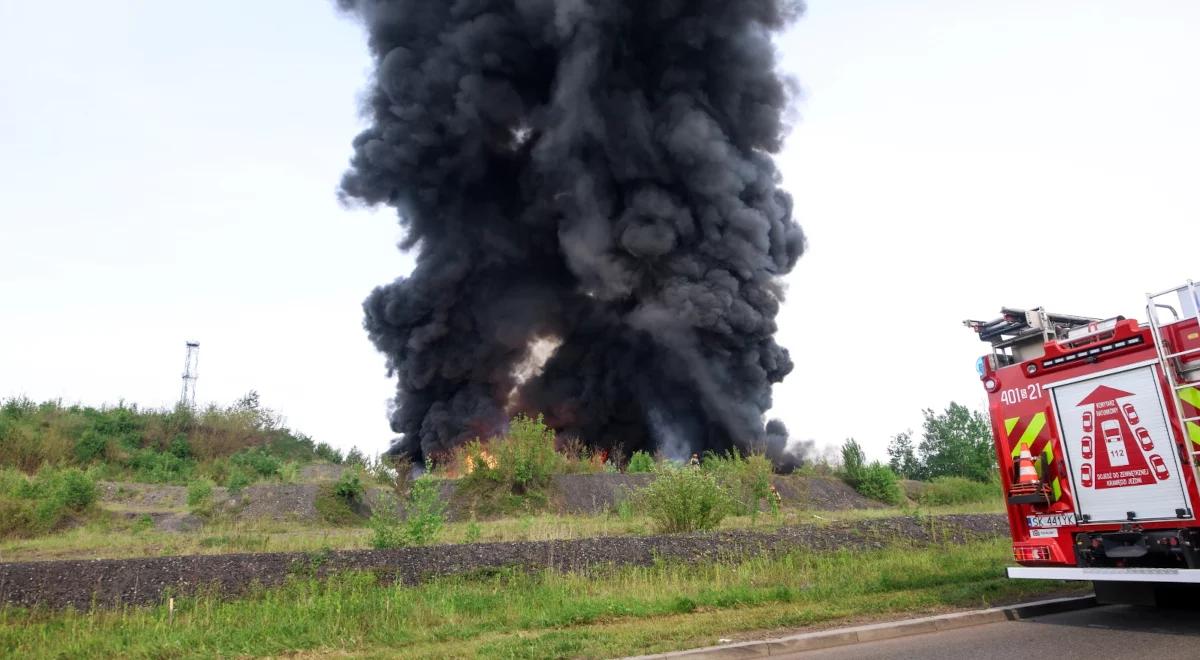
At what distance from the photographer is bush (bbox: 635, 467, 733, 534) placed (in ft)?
42.4

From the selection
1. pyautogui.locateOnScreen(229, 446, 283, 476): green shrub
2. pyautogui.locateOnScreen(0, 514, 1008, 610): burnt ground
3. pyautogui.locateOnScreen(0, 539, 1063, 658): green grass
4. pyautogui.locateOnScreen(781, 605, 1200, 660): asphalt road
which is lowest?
pyautogui.locateOnScreen(781, 605, 1200, 660): asphalt road

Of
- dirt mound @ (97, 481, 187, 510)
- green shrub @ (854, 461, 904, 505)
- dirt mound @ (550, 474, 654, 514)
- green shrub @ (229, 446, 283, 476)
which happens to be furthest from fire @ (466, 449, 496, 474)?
green shrub @ (854, 461, 904, 505)

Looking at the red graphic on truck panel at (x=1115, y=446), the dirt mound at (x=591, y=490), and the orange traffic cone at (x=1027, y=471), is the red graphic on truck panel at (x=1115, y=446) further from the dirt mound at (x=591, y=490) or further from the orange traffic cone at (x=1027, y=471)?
the dirt mound at (x=591, y=490)

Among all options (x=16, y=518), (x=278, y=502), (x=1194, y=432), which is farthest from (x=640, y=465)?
(x=1194, y=432)

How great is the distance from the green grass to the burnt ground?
26 cm

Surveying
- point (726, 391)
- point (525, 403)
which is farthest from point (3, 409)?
point (726, 391)

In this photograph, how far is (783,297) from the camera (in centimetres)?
3453

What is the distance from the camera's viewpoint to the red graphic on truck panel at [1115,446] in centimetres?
628

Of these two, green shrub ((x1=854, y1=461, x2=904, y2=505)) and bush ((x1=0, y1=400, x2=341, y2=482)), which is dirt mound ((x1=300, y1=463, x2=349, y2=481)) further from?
green shrub ((x1=854, y1=461, x2=904, y2=505))

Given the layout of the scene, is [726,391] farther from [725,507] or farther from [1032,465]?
[1032,465]

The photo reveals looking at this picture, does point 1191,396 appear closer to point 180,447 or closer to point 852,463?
point 852,463

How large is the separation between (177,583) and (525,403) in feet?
98.4

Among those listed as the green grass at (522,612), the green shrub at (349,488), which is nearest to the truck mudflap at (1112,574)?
the green grass at (522,612)

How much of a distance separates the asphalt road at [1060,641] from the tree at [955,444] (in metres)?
37.5
